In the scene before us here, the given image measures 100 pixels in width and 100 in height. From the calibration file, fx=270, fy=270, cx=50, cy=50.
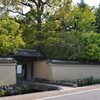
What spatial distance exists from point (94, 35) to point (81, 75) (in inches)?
183

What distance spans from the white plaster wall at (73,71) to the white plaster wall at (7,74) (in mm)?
4757

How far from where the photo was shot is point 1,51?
69.5 feet

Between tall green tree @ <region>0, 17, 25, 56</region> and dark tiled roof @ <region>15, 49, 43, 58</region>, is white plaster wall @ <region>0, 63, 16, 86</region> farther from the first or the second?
dark tiled roof @ <region>15, 49, 43, 58</region>

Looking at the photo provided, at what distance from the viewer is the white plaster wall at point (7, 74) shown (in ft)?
72.0

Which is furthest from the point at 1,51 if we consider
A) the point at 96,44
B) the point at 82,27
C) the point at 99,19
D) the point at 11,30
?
the point at 99,19

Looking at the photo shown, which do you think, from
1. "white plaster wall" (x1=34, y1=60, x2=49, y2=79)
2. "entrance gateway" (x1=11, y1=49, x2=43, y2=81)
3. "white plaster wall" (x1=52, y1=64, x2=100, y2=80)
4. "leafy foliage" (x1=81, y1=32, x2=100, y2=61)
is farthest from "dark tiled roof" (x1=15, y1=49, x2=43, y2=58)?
"leafy foliage" (x1=81, y1=32, x2=100, y2=61)

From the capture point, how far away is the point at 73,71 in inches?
1095

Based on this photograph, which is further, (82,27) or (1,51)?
(82,27)

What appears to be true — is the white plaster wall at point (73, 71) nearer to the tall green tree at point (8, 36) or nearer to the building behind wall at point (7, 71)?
the building behind wall at point (7, 71)

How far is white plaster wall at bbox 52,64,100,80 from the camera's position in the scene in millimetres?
26395

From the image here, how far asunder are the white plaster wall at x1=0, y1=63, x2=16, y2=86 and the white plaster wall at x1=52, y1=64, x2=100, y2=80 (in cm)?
476

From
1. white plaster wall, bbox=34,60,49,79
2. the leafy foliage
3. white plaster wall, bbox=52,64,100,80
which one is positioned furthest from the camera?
the leafy foliage

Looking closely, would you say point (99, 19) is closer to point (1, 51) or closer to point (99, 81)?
point (99, 81)

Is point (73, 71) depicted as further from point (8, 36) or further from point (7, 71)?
point (8, 36)
